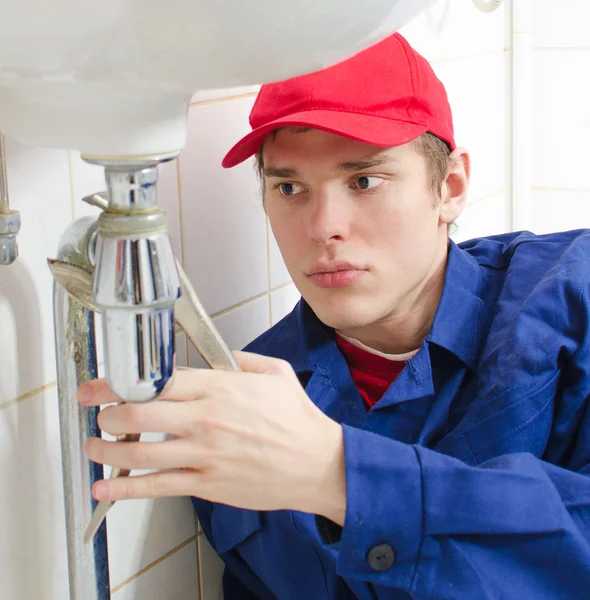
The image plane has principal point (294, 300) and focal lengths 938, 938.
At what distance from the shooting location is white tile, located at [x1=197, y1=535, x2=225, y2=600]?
1.17m

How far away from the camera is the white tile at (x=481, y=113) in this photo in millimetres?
1639

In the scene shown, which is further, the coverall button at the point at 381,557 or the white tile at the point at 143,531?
the white tile at the point at 143,531

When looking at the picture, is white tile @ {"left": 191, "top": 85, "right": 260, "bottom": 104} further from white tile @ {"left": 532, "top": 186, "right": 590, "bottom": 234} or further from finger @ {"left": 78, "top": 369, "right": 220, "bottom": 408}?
white tile @ {"left": 532, "top": 186, "right": 590, "bottom": 234}

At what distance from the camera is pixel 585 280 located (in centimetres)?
104

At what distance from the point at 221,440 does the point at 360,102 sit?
44 cm

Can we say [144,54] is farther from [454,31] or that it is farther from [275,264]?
[454,31]

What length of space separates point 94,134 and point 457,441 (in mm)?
564

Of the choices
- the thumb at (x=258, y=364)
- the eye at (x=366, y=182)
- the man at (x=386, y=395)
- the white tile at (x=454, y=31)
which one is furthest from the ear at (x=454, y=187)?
the thumb at (x=258, y=364)

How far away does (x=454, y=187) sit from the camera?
1.14m

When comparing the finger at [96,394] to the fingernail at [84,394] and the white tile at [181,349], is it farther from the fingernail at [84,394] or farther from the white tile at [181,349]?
the white tile at [181,349]

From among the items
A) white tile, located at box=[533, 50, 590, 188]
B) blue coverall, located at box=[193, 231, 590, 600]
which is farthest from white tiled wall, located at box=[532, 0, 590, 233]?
blue coverall, located at box=[193, 231, 590, 600]

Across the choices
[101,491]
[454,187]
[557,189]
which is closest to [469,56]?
[557,189]

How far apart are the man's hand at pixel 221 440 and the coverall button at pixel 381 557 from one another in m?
0.09

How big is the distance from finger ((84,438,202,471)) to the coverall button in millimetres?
195
